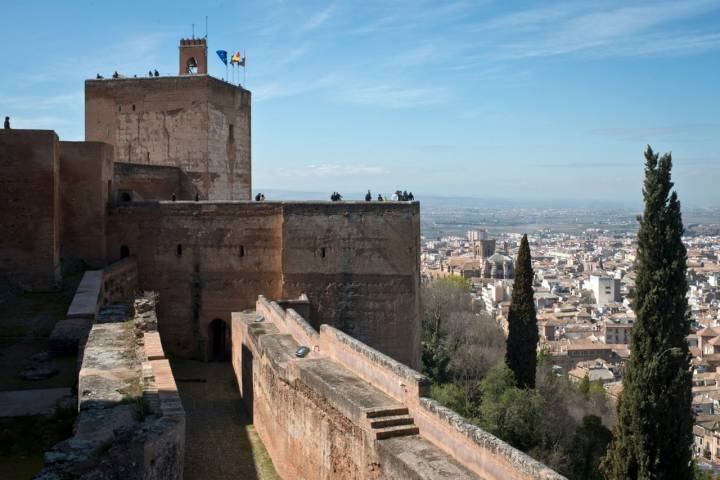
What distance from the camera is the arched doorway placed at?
2048 centimetres

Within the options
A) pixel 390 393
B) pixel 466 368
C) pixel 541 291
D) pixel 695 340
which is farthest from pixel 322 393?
pixel 541 291

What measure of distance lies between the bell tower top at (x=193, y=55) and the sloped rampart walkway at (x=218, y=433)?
45.3ft

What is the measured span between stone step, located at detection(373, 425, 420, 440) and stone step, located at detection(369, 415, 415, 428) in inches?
3.3

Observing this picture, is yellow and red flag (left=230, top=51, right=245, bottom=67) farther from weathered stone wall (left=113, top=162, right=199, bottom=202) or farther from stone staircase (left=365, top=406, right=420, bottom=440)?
stone staircase (left=365, top=406, right=420, bottom=440)

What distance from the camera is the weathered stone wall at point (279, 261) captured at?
774 inches

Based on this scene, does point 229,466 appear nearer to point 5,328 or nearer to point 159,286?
point 5,328

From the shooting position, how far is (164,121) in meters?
26.0

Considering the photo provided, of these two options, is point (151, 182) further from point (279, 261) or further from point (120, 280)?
point (279, 261)

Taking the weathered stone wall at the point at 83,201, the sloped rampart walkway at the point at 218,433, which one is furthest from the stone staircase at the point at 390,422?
the weathered stone wall at the point at 83,201

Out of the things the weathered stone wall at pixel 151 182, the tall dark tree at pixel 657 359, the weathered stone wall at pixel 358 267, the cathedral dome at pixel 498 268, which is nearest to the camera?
the tall dark tree at pixel 657 359

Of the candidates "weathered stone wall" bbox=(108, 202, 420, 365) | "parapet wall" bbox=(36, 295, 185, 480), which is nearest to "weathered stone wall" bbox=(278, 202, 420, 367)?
"weathered stone wall" bbox=(108, 202, 420, 365)

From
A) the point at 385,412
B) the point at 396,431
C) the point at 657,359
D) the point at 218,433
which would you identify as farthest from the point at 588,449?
the point at 396,431

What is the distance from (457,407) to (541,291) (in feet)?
340

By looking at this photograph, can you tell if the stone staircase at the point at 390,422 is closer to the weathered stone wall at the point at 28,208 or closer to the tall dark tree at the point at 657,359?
the tall dark tree at the point at 657,359
